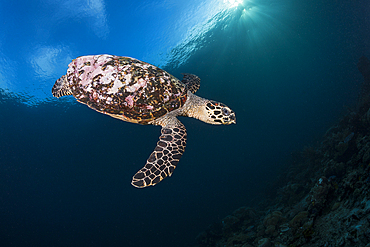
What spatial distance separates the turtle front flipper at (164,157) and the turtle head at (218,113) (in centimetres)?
80

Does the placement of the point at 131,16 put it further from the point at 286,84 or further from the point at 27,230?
the point at 286,84

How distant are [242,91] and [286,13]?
14.7m

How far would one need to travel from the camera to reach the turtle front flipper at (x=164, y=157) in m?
2.25

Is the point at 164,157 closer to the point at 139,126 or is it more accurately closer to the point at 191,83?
the point at 191,83

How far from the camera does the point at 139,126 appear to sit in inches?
746

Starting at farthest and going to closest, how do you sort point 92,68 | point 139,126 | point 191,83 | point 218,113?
point 139,126
point 191,83
point 218,113
point 92,68

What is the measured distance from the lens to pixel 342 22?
2031cm

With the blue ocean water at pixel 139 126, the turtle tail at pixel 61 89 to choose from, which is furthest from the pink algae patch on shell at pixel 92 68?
the blue ocean water at pixel 139 126

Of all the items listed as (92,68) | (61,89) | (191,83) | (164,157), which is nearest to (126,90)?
(92,68)

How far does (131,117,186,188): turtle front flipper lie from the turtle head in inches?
31.3

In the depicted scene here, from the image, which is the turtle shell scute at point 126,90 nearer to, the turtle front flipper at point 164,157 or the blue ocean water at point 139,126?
the turtle front flipper at point 164,157

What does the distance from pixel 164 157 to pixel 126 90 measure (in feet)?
5.19

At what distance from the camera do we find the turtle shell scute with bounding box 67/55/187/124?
2.86m

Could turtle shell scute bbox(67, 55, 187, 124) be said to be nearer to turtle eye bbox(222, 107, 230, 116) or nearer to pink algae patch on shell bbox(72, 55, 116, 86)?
pink algae patch on shell bbox(72, 55, 116, 86)
